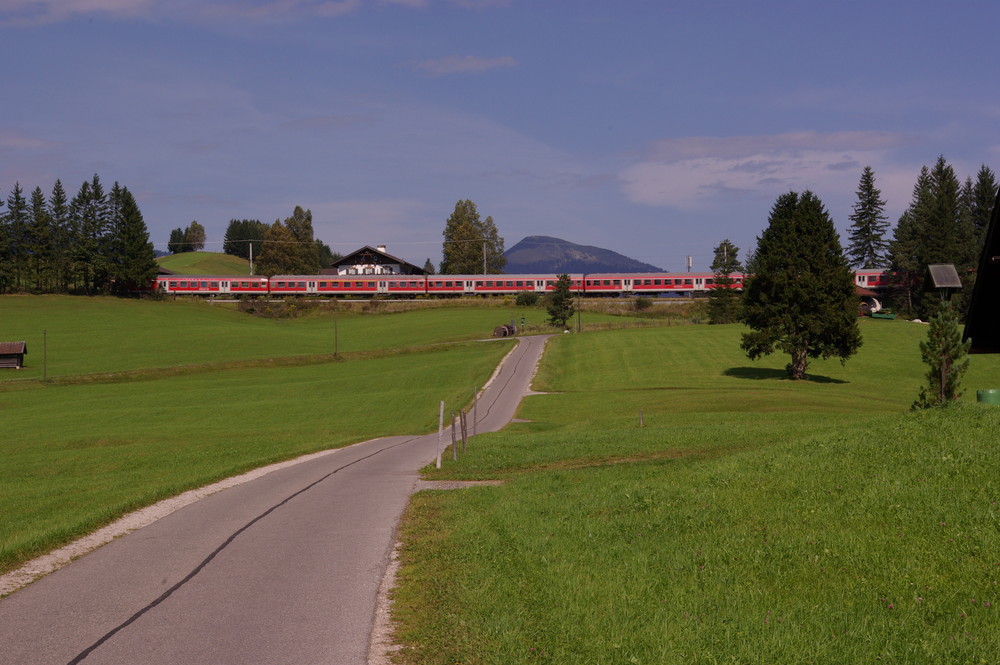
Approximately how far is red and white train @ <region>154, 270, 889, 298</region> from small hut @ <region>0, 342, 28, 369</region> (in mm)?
63190

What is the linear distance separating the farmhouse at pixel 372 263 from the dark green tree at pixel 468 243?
47.8ft

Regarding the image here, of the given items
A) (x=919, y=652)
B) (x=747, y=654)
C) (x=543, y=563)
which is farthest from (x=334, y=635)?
(x=919, y=652)

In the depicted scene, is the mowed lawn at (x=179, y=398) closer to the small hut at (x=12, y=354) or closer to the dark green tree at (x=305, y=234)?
the small hut at (x=12, y=354)

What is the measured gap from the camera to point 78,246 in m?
146

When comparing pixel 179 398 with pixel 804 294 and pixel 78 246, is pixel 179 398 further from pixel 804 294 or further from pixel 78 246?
pixel 78 246

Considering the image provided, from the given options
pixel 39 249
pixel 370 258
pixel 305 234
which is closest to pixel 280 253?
pixel 305 234

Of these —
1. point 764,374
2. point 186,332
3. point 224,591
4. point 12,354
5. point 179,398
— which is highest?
point 224,591

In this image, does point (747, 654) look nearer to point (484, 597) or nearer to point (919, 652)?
point (919, 652)

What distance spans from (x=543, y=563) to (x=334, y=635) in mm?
2900

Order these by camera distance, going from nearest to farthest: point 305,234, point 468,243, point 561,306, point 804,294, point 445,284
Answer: point 804,294 < point 561,306 < point 445,284 < point 468,243 < point 305,234

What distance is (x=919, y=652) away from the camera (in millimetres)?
7379

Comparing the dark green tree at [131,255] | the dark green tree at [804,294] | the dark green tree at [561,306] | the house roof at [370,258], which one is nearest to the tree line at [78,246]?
the dark green tree at [131,255]

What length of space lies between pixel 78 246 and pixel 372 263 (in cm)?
4995

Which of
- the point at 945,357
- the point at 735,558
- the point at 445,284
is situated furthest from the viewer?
the point at 445,284
